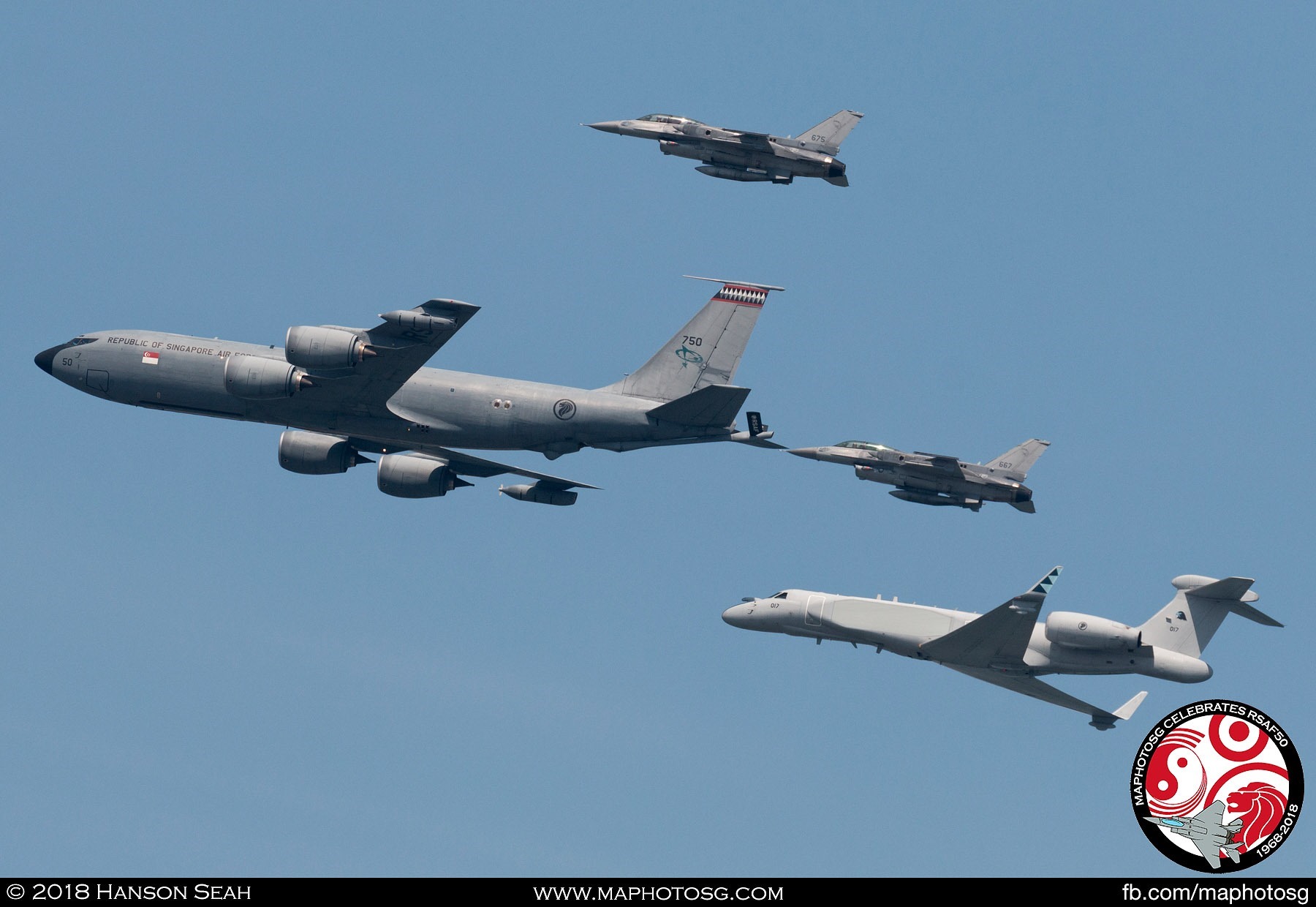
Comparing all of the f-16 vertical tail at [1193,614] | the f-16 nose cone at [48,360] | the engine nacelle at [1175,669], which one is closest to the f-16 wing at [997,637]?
the engine nacelle at [1175,669]

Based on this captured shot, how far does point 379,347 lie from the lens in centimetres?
6488

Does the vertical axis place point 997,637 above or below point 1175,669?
above

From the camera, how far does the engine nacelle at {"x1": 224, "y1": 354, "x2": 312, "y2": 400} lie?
6562 cm

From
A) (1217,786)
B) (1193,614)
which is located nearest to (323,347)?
(1217,786)

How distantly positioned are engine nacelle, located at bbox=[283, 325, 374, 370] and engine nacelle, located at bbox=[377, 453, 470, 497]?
6.87 m

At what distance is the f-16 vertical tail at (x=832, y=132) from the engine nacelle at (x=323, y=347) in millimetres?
21541

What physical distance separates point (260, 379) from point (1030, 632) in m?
30.9

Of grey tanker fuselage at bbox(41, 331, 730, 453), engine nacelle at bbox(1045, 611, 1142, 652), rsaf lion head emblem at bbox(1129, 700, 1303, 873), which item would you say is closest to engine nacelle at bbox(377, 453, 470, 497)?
grey tanker fuselage at bbox(41, 331, 730, 453)

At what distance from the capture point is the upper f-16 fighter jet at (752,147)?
72688 millimetres

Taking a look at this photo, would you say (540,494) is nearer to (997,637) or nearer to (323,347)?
(323,347)
